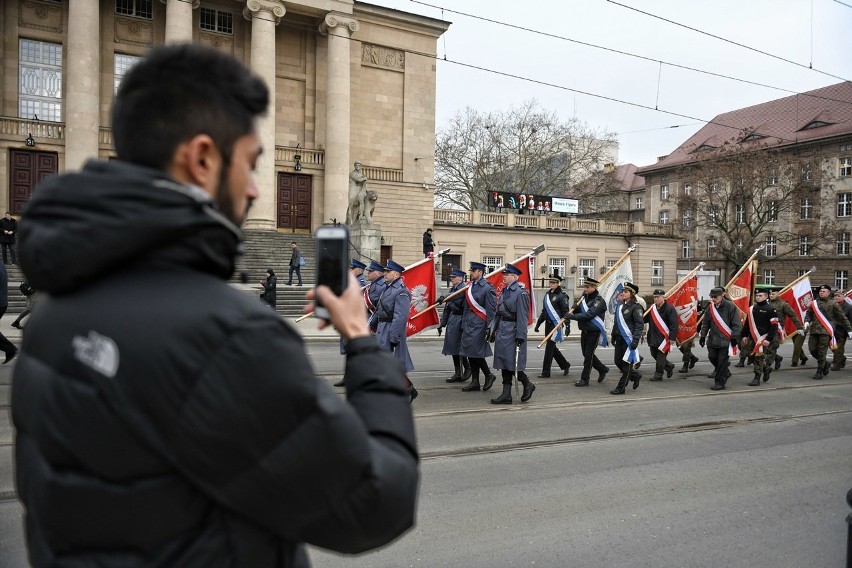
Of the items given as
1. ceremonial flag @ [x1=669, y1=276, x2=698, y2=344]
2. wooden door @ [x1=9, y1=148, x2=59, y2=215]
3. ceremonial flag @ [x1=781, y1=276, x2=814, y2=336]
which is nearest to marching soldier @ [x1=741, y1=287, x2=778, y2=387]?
ceremonial flag @ [x1=669, y1=276, x2=698, y2=344]

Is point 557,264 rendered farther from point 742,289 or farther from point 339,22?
point 742,289

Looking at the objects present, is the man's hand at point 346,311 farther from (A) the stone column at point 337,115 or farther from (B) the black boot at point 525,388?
(A) the stone column at point 337,115

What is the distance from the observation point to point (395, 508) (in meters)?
1.34

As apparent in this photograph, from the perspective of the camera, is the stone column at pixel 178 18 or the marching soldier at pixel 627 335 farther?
the stone column at pixel 178 18

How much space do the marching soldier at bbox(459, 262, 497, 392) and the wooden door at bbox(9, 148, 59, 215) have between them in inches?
1161

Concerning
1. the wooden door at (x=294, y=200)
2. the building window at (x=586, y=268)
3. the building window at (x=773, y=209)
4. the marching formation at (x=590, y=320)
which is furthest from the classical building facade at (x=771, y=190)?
the marching formation at (x=590, y=320)

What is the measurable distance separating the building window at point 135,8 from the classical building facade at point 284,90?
0.17 ft

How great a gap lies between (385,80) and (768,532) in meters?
38.9

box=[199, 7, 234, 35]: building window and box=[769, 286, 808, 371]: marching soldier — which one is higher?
box=[199, 7, 234, 35]: building window

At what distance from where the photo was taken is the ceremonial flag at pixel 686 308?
50.1 feet

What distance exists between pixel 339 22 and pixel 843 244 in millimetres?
45694

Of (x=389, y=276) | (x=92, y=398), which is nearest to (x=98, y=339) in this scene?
(x=92, y=398)

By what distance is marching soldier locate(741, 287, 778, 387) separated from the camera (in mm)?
13898

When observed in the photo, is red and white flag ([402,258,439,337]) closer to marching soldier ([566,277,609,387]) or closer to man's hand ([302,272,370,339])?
marching soldier ([566,277,609,387])
